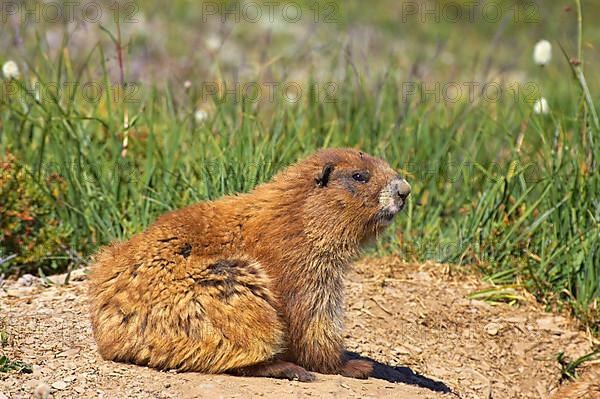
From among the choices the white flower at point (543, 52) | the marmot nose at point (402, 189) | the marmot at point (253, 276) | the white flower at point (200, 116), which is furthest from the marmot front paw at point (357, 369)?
the white flower at point (543, 52)

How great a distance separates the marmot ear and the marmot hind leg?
0.69 m

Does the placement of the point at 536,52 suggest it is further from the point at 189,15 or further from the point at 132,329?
the point at 189,15

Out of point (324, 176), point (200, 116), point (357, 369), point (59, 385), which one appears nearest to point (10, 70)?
point (200, 116)

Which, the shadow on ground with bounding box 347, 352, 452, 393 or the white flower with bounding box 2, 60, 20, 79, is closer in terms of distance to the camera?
the shadow on ground with bounding box 347, 352, 452, 393

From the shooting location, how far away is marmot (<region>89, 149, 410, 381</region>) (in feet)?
14.2

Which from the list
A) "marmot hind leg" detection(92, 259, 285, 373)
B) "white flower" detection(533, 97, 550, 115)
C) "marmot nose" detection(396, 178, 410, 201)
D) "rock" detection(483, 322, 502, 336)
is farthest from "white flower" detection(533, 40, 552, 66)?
"marmot hind leg" detection(92, 259, 285, 373)

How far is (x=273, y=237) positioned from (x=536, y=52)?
324 cm

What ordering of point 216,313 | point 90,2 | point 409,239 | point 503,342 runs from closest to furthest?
point 216,313, point 503,342, point 409,239, point 90,2

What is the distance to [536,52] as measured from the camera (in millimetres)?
6961

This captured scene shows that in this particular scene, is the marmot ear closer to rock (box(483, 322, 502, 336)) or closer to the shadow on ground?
the shadow on ground

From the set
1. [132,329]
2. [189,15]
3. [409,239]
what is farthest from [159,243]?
[189,15]

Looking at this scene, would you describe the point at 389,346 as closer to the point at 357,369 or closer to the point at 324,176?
the point at 357,369

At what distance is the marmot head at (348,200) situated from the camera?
4754 mm

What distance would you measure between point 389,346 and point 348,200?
1248mm
